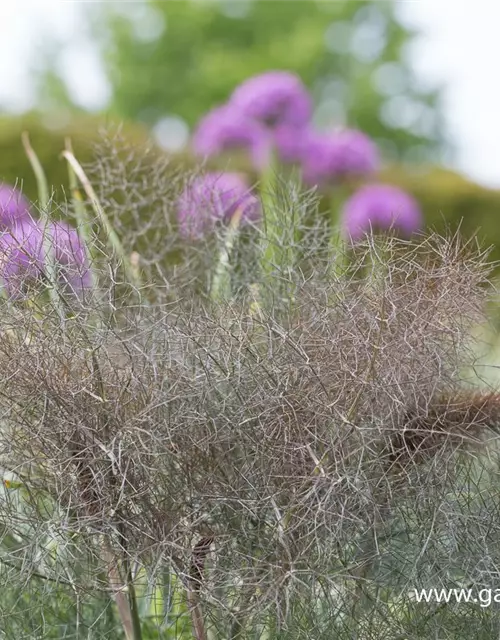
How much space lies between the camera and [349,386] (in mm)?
897

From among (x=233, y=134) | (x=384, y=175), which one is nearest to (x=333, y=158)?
(x=233, y=134)

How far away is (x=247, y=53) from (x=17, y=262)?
15493 mm

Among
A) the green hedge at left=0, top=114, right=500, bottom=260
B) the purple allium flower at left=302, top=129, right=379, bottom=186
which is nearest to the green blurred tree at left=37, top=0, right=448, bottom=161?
the green hedge at left=0, top=114, right=500, bottom=260

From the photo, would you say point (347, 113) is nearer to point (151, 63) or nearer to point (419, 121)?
point (419, 121)

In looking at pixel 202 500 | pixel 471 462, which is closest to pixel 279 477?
pixel 202 500

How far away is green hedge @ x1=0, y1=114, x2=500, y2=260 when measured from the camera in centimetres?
534

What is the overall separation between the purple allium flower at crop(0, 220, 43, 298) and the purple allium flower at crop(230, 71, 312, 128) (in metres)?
3.75

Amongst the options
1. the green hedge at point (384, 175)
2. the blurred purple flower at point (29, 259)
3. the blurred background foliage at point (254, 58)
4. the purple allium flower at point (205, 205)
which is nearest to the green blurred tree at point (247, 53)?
the blurred background foliage at point (254, 58)

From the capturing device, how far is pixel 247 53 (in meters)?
15.8

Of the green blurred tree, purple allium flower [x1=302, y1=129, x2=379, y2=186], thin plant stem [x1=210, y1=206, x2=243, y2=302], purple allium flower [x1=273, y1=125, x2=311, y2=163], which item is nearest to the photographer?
thin plant stem [x1=210, y1=206, x2=243, y2=302]

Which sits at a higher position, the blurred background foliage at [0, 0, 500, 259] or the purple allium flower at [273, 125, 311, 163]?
the purple allium flower at [273, 125, 311, 163]

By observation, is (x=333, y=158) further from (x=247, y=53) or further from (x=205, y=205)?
(x=247, y=53)

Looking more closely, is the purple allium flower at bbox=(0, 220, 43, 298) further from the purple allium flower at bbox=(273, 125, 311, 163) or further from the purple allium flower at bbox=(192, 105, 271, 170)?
the purple allium flower at bbox=(192, 105, 271, 170)

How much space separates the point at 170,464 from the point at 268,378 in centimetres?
12
